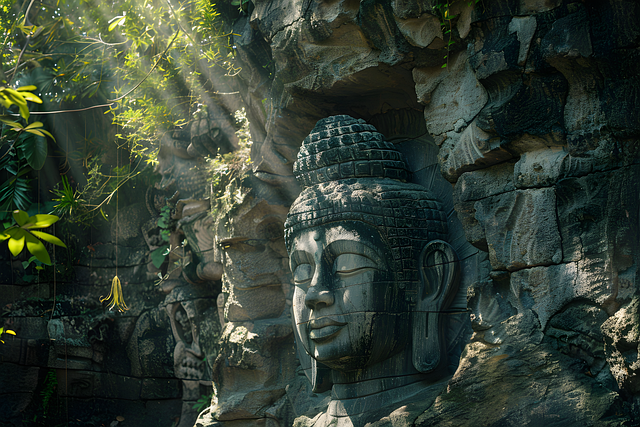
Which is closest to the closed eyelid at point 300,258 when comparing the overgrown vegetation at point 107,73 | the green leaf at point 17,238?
the overgrown vegetation at point 107,73

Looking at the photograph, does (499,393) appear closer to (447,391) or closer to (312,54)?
(447,391)

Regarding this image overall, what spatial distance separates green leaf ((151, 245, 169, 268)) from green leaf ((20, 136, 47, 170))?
1.48 metres

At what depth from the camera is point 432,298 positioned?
3047mm

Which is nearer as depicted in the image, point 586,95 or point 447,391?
point 586,95

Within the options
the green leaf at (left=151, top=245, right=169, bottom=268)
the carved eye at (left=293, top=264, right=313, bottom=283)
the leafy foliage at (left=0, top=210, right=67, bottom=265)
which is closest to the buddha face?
the carved eye at (left=293, top=264, right=313, bottom=283)

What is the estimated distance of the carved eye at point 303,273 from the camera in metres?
3.15

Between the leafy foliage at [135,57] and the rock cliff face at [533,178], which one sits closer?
the rock cliff face at [533,178]

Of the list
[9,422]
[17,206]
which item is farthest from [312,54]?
[9,422]

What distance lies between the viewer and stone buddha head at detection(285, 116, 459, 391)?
9.69 feet

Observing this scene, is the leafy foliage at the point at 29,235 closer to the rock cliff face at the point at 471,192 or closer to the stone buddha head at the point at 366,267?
the stone buddha head at the point at 366,267

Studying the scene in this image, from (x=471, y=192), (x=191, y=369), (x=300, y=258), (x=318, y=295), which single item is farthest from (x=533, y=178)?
(x=191, y=369)

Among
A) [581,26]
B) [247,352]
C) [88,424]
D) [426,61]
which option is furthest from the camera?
[88,424]

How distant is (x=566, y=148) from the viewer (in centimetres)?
233

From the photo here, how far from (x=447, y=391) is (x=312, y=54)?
72.9 inches
